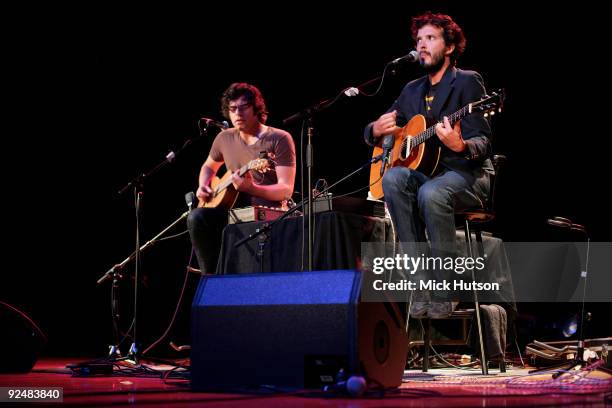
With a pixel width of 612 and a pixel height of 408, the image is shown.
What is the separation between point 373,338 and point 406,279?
4.21 ft

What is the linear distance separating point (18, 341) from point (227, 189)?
1650mm

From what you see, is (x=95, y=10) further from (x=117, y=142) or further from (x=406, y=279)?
(x=406, y=279)

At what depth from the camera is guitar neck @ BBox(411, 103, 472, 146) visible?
3170 mm

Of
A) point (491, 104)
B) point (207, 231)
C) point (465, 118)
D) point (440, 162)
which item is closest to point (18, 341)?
point (207, 231)

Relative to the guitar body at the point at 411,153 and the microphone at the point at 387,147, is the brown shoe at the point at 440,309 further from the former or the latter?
the microphone at the point at 387,147

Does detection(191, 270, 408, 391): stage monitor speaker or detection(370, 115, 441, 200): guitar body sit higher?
detection(370, 115, 441, 200): guitar body

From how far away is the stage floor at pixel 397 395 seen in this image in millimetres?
1872

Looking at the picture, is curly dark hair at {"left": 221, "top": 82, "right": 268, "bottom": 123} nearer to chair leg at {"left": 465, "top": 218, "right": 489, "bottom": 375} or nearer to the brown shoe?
chair leg at {"left": 465, "top": 218, "right": 489, "bottom": 375}

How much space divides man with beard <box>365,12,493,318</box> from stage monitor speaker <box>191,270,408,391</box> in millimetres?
819

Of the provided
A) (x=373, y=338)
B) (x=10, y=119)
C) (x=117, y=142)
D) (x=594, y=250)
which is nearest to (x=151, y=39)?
(x=117, y=142)

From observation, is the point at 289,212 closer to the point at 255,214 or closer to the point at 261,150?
the point at 255,214

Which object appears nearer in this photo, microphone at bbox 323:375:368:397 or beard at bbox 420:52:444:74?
microphone at bbox 323:375:368:397

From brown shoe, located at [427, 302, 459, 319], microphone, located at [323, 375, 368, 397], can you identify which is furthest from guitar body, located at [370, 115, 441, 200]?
microphone, located at [323, 375, 368, 397]

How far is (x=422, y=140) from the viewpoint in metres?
3.29
